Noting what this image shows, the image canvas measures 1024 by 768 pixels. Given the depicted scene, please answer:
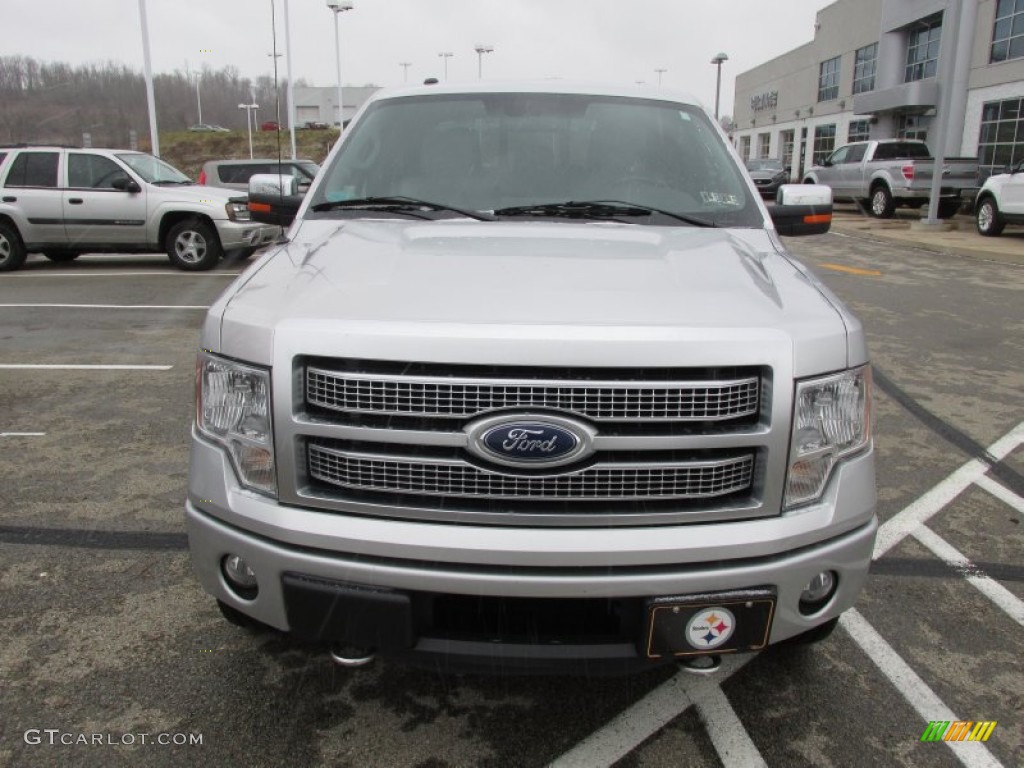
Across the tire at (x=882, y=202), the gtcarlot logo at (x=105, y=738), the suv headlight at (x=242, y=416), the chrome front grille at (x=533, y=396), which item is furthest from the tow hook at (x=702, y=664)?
the tire at (x=882, y=202)

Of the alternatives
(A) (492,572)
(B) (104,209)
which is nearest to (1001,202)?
(B) (104,209)

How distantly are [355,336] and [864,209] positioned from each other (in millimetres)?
22955

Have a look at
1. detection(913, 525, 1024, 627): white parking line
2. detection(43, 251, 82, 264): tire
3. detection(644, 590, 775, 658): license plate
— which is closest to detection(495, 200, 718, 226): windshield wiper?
detection(644, 590, 775, 658): license plate

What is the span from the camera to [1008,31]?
24.6m

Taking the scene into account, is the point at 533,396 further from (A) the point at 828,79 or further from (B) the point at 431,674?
(A) the point at 828,79

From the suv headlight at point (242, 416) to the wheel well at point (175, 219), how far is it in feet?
34.2

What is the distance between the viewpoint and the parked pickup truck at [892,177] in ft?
59.7

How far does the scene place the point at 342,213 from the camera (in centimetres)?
299

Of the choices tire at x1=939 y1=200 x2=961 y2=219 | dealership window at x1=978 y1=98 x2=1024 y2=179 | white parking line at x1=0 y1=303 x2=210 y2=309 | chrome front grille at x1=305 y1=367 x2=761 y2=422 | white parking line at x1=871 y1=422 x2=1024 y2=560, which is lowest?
white parking line at x1=871 y1=422 x2=1024 y2=560

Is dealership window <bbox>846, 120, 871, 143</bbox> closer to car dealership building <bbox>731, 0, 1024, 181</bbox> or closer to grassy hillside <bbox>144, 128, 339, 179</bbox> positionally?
car dealership building <bbox>731, 0, 1024, 181</bbox>

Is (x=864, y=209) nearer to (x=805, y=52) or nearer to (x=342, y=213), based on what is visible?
(x=342, y=213)

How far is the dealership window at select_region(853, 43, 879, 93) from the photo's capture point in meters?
36.3

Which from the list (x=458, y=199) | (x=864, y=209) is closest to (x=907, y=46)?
(x=864, y=209)

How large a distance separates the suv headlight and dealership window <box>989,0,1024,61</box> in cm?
2873
